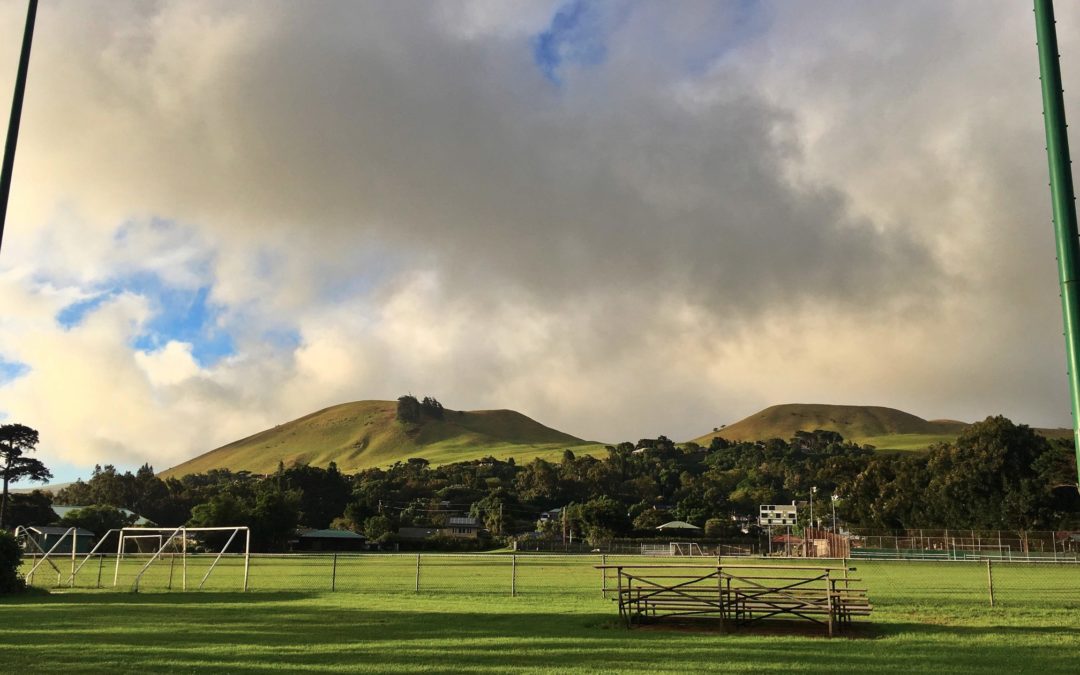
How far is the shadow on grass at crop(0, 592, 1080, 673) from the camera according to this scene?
1426 centimetres

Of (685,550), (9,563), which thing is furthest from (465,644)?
(685,550)

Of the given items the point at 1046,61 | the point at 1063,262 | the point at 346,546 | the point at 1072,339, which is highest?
the point at 1046,61

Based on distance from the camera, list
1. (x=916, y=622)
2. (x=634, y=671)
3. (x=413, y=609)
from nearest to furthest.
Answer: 1. (x=634, y=671)
2. (x=916, y=622)
3. (x=413, y=609)

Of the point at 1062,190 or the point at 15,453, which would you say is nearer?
the point at 1062,190

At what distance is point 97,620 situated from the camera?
21500mm

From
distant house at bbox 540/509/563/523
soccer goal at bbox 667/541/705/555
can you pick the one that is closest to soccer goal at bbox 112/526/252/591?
soccer goal at bbox 667/541/705/555

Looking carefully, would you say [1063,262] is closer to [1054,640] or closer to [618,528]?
[1054,640]

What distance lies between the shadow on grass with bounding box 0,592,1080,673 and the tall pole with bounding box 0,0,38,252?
750cm

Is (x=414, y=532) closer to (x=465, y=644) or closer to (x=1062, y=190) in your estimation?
(x=465, y=644)

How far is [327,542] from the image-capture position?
117500 mm

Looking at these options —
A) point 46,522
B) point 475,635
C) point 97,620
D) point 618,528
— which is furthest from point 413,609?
point 46,522

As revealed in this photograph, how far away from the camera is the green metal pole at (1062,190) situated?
10195 mm

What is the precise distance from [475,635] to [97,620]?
1012 cm

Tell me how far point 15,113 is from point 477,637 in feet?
41.6
